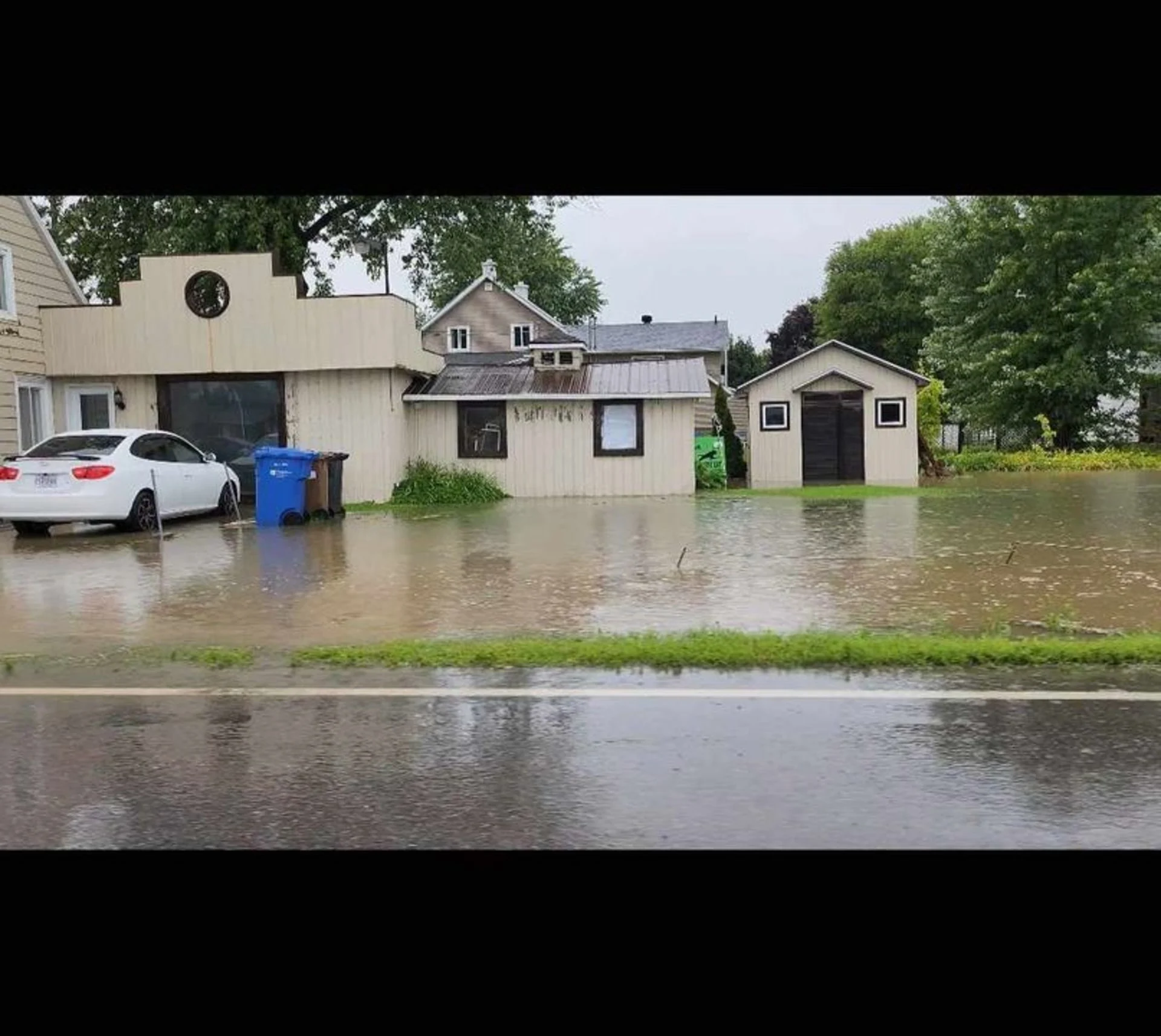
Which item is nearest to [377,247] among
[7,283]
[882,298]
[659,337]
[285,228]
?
[285,228]

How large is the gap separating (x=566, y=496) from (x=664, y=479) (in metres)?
2.06

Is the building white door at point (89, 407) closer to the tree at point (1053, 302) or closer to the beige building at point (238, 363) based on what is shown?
the beige building at point (238, 363)

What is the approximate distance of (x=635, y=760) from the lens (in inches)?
206

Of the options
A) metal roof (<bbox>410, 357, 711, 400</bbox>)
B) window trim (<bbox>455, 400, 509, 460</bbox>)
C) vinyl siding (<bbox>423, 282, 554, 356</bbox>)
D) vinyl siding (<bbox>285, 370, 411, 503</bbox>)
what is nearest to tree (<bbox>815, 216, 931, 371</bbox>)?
vinyl siding (<bbox>423, 282, 554, 356</bbox>)

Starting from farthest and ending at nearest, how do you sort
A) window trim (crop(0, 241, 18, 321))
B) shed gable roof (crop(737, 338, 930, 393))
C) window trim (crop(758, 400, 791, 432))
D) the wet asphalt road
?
1. window trim (crop(758, 400, 791, 432))
2. shed gable roof (crop(737, 338, 930, 393))
3. window trim (crop(0, 241, 18, 321))
4. the wet asphalt road

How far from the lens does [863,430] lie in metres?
27.0

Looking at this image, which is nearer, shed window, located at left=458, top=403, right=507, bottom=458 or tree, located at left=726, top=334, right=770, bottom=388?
shed window, located at left=458, top=403, right=507, bottom=458

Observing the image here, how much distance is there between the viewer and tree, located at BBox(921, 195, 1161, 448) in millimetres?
32219

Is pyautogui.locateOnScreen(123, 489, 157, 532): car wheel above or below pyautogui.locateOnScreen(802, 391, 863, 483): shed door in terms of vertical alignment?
below

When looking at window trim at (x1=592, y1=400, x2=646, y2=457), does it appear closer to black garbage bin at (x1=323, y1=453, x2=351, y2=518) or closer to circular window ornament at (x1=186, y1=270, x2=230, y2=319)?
black garbage bin at (x1=323, y1=453, x2=351, y2=518)

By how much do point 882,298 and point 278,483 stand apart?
4920cm

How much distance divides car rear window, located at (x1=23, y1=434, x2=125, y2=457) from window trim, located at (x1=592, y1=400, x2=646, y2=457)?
1002 cm
